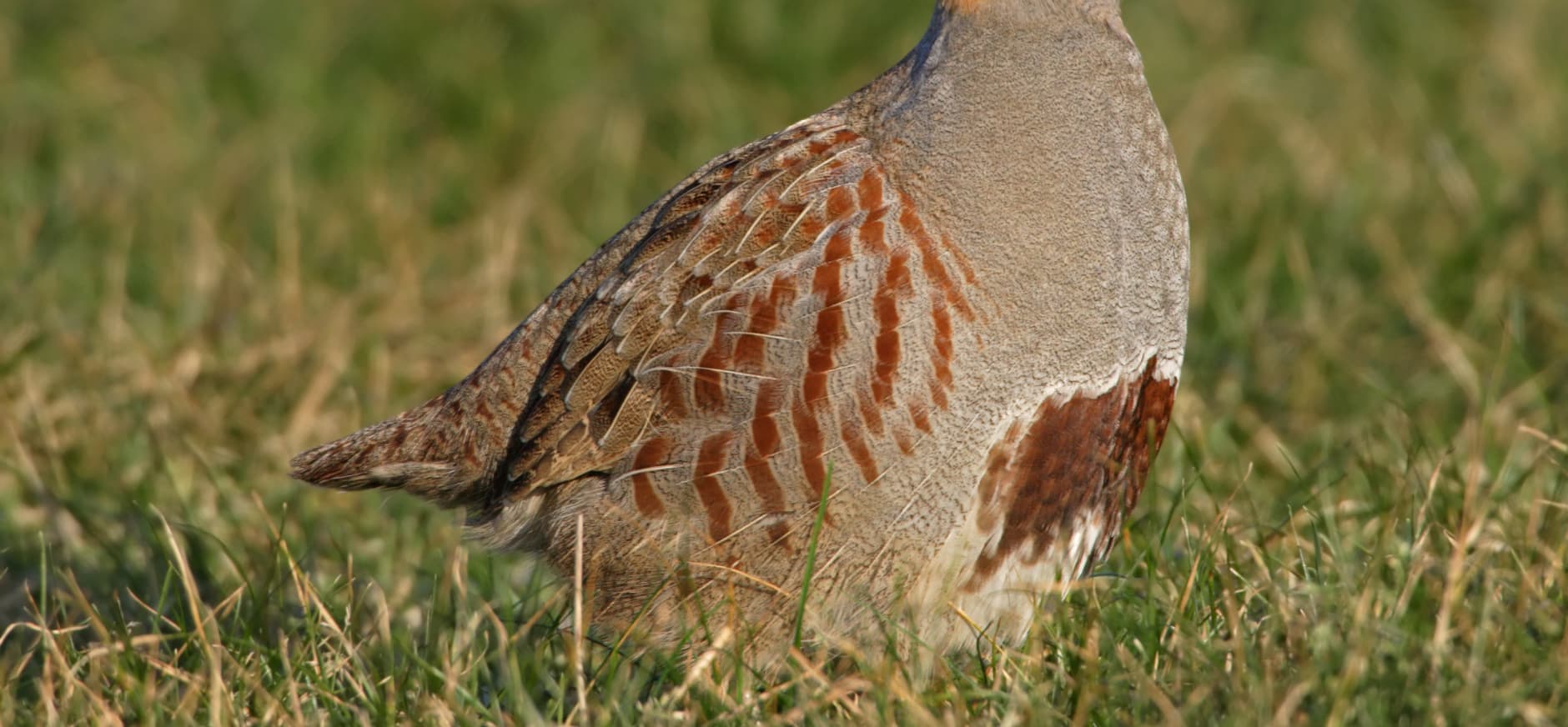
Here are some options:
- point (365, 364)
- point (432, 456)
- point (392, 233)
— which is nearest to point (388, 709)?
point (432, 456)

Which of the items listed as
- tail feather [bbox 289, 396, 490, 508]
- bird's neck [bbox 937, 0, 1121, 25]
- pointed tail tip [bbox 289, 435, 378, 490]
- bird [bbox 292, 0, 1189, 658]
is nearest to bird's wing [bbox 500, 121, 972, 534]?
bird [bbox 292, 0, 1189, 658]

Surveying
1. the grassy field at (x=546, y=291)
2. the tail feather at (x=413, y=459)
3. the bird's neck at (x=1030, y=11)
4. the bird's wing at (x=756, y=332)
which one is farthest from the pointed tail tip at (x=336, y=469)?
the bird's neck at (x=1030, y=11)

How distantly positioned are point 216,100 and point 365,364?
2.74 m

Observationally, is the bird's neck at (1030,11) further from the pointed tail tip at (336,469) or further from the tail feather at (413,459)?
the pointed tail tip at (336,469)

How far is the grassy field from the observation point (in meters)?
2.85

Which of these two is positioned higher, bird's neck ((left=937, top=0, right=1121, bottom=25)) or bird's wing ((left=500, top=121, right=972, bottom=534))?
A: bird's neck ((left=937, top=0, right=1121, bottom=25))

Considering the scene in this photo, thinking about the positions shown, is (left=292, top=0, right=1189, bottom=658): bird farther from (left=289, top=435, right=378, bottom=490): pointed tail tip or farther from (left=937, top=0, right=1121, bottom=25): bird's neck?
(left=289, top=435, right=378, bottom=490): pointed tail tip

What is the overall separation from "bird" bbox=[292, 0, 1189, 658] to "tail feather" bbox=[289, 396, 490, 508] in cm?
27

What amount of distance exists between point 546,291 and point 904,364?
10.1 feet

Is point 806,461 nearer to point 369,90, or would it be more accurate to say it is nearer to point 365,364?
point 365,364

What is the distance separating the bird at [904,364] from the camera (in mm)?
2898

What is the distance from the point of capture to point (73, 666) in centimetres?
301

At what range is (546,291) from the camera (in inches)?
227

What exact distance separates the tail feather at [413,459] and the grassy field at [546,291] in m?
0.16
